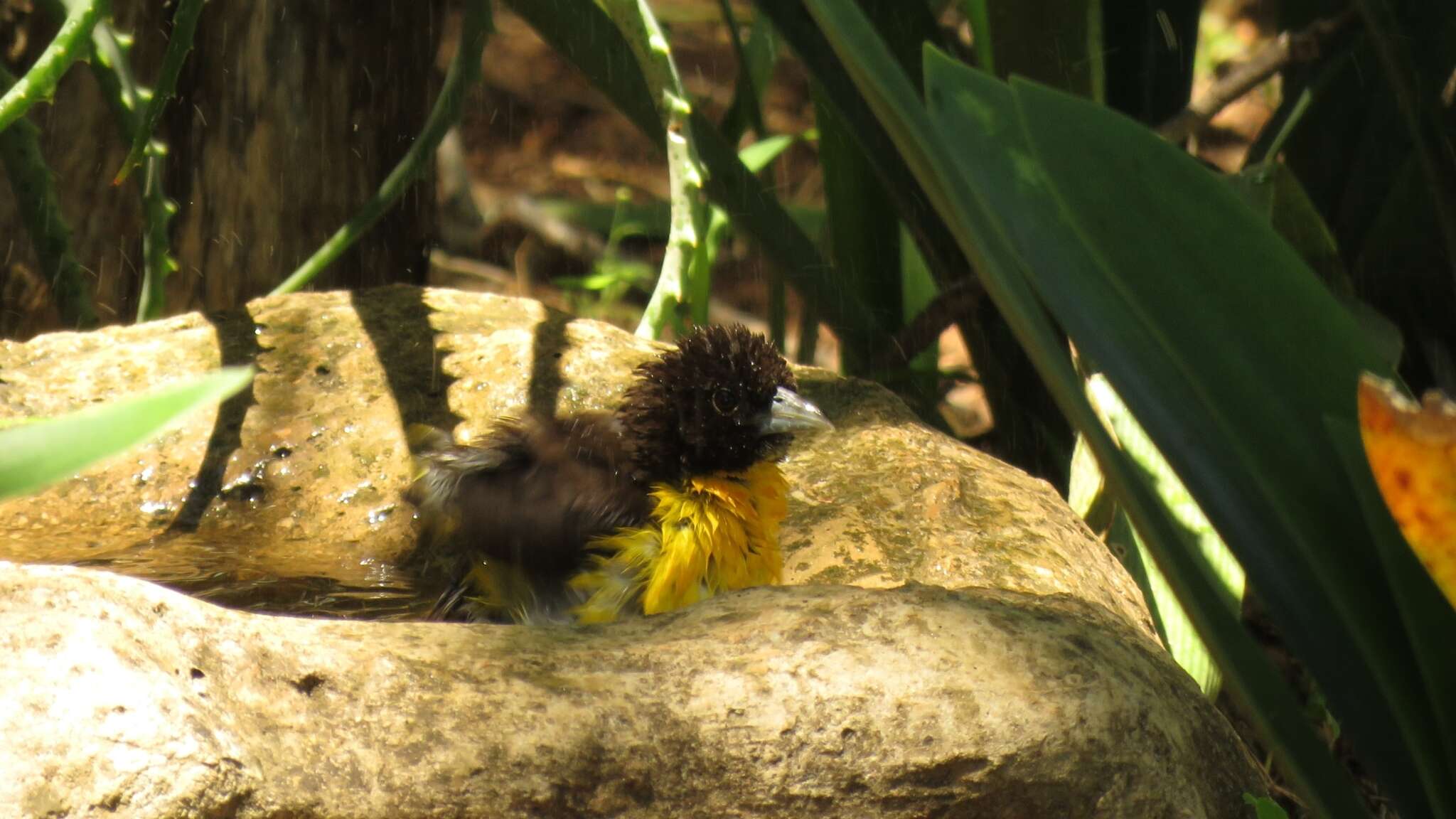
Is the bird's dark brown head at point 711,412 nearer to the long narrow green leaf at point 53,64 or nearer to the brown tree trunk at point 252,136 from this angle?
the long narrow green leaf at point 53,64

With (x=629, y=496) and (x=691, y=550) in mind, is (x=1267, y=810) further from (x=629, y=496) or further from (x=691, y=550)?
(x=629, y=496)

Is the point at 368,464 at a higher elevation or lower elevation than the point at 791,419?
lower

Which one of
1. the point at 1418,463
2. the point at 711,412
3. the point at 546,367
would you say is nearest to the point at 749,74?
the point at 546,367

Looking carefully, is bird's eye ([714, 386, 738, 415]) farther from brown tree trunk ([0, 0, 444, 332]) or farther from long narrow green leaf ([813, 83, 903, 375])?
brown tree trunk ([0, 0, 444, 332])

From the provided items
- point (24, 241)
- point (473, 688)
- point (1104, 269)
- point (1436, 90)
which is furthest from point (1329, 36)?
point (24, 241)

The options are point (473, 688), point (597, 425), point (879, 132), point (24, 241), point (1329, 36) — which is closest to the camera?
point (473, 688)

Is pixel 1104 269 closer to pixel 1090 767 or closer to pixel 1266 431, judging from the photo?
pixel 1266 431
